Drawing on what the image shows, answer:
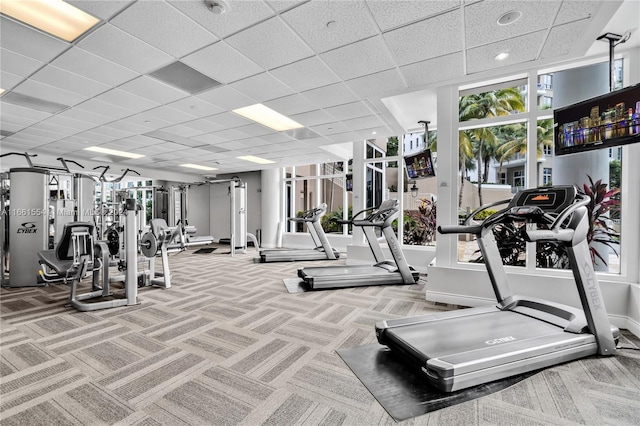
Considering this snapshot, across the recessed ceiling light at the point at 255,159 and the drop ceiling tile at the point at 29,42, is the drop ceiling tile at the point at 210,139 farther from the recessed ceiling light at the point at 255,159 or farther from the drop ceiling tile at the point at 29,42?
the drop ceiling tile at the point at 29,42

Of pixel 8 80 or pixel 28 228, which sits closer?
pixel 8 80

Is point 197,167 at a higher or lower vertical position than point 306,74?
lower

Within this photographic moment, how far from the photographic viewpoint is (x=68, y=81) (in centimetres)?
382

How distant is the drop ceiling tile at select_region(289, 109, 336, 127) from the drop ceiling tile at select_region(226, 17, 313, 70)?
172 cm

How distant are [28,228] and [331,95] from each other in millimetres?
5433

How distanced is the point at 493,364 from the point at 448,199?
252cm

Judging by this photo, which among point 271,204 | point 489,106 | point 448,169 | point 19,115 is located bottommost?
point 271,204

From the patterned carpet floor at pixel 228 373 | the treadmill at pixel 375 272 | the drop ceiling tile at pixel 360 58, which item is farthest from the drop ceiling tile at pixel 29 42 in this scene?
the treadmill at pixel 375 272

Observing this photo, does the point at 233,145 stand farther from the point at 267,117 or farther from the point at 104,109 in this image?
the point at 104,109

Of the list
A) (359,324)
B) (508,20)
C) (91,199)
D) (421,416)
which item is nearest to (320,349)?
(359,324)

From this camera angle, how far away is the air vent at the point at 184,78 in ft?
11.6

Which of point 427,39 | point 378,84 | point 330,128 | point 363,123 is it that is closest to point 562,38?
point 427,39

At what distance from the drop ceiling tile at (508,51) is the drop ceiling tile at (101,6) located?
3.32m

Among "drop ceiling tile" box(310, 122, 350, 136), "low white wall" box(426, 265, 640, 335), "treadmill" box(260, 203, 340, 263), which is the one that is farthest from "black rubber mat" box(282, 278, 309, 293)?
"drop ceiling tile" box(310, 122, 350, 136)
